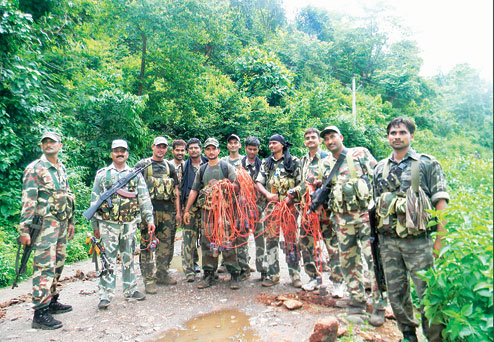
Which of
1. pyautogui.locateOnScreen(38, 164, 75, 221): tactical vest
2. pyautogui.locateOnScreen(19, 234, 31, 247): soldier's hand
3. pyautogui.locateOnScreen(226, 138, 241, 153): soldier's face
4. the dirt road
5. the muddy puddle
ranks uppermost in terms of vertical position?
pyautogui.locateOnScreen(226, 138, 241, 153): soldier's face

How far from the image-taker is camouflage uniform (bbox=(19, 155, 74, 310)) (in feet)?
12.3

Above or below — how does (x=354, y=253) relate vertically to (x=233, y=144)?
below

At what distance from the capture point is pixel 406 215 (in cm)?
279

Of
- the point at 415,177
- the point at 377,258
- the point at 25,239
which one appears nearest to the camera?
the point at 415,177

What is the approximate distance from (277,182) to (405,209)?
6.82ft

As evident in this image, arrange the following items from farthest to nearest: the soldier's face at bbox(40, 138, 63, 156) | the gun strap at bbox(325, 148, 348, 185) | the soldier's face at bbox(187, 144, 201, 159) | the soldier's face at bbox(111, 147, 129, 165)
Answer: the soldier's face at bbox(187, 144, 201, 159) → the soldier's face at bbox(111, 147, 129, 165) → the soldier's face at bbox(40, 138, 63, 156) → the gun strap at bbox(325, 148, 348, 185)

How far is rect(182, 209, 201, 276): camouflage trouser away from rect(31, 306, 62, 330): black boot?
1.86 m

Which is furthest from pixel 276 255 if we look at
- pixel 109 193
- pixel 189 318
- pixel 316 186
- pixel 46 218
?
pixel 46 218

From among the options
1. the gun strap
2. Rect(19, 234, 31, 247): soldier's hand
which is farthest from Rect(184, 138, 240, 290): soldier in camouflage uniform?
Rect(19, 234, 31, 247): soldier's hand

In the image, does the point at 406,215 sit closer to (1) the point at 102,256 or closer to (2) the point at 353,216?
(2) the point at 353,216

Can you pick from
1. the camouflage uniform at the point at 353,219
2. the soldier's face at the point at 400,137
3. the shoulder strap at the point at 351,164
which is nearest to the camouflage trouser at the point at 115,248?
the camouflage uniform at the point at 353,219

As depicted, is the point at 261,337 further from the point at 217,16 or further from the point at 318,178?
the point at 217,16

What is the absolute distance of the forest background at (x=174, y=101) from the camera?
228cm

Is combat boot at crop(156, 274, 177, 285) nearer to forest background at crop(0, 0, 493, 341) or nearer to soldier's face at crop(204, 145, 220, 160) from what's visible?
soldier's face at crop(204, 145, 220, 160)
